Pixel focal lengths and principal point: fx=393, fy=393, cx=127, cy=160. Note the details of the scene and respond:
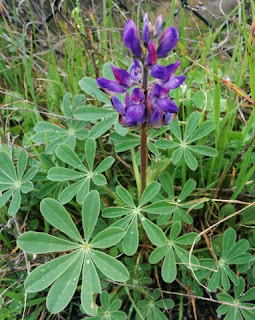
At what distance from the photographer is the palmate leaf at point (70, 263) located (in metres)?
1.17

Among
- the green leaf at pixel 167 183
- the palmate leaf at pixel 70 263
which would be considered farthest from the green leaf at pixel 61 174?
the green leaf at pixel 167 183

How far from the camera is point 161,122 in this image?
124 centimetres

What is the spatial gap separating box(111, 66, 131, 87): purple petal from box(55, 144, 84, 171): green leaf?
41 cm

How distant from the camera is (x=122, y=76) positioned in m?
1.19

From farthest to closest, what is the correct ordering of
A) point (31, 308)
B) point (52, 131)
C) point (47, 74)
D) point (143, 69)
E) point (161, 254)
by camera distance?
1. point (47, 74)
2. point (52, 131)
3. point (31, 308)
4. point (161, 254)
5. point (143, 69)

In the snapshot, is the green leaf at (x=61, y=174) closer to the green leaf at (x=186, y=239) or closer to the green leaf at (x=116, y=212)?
the green leaf at (x=116, y=212)

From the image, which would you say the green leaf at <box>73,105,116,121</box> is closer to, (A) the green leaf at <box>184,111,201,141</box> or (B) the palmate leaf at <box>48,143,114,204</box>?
(B) the palmate leaf at <box>48,143,114,204</box>

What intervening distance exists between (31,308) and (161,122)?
0.90 m

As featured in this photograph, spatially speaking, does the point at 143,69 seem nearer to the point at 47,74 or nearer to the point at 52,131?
the point at 52,131

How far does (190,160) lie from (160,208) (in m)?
0.25

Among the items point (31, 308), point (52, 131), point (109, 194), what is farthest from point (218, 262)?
point (52, 131)

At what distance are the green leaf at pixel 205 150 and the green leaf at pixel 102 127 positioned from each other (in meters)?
0.33

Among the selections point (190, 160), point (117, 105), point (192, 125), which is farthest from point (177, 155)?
point (117, 105)

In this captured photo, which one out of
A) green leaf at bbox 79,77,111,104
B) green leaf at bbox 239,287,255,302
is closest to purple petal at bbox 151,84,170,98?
green leaf at bbox 79,77,111,104
